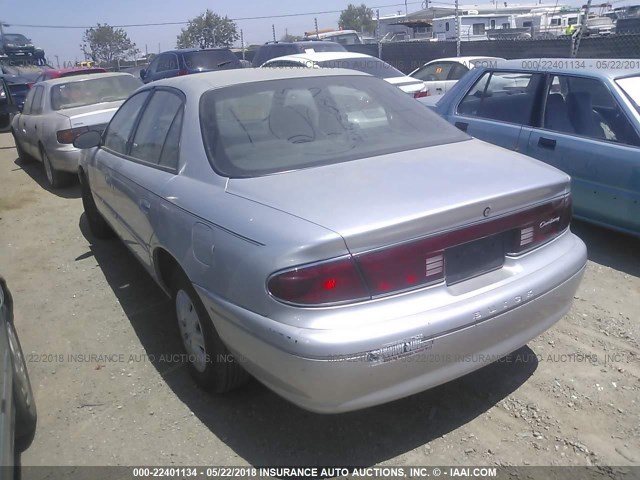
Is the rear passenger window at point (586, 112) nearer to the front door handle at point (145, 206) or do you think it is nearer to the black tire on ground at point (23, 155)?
the front door handle at point (145, 206)

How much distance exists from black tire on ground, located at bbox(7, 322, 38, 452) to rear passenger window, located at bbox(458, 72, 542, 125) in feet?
14.6

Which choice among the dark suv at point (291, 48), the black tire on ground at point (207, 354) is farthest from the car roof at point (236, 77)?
the dark suv at point (291, 48)

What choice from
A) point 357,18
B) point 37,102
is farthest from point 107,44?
point 37,102

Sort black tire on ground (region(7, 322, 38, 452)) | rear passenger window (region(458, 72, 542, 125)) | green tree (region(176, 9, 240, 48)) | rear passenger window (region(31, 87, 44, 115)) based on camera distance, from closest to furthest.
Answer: black tire on ground (region(7, 322, 38, 452))
rear passenger window (region(458, 72, 542, 125))
rear passenger window (region(31, 87, 44, 115))
green tree (region(176, 9, 240, 48))

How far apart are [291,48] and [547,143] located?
9.90m

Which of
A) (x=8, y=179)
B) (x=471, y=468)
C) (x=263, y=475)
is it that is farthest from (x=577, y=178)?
(x=8, y=179)

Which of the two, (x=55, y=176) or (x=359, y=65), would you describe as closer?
(x=55, y=176)

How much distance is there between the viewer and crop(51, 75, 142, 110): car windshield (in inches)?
319

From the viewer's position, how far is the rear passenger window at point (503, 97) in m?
5.32

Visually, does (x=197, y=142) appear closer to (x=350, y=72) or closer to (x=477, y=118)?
(x=350, y=72)

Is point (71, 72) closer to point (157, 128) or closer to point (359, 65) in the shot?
point (359, 65)

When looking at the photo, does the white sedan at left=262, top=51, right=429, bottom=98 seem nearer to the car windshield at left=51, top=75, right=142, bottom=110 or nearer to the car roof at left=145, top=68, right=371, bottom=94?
the car windshield at left=51, top=75, right=142, bottom=110

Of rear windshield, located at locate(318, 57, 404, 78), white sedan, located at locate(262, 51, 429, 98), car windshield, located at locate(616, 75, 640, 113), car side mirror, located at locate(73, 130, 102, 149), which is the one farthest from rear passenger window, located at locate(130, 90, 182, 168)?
rear windshield, located at locate(318, 57, 404, 78)

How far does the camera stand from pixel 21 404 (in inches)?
106
